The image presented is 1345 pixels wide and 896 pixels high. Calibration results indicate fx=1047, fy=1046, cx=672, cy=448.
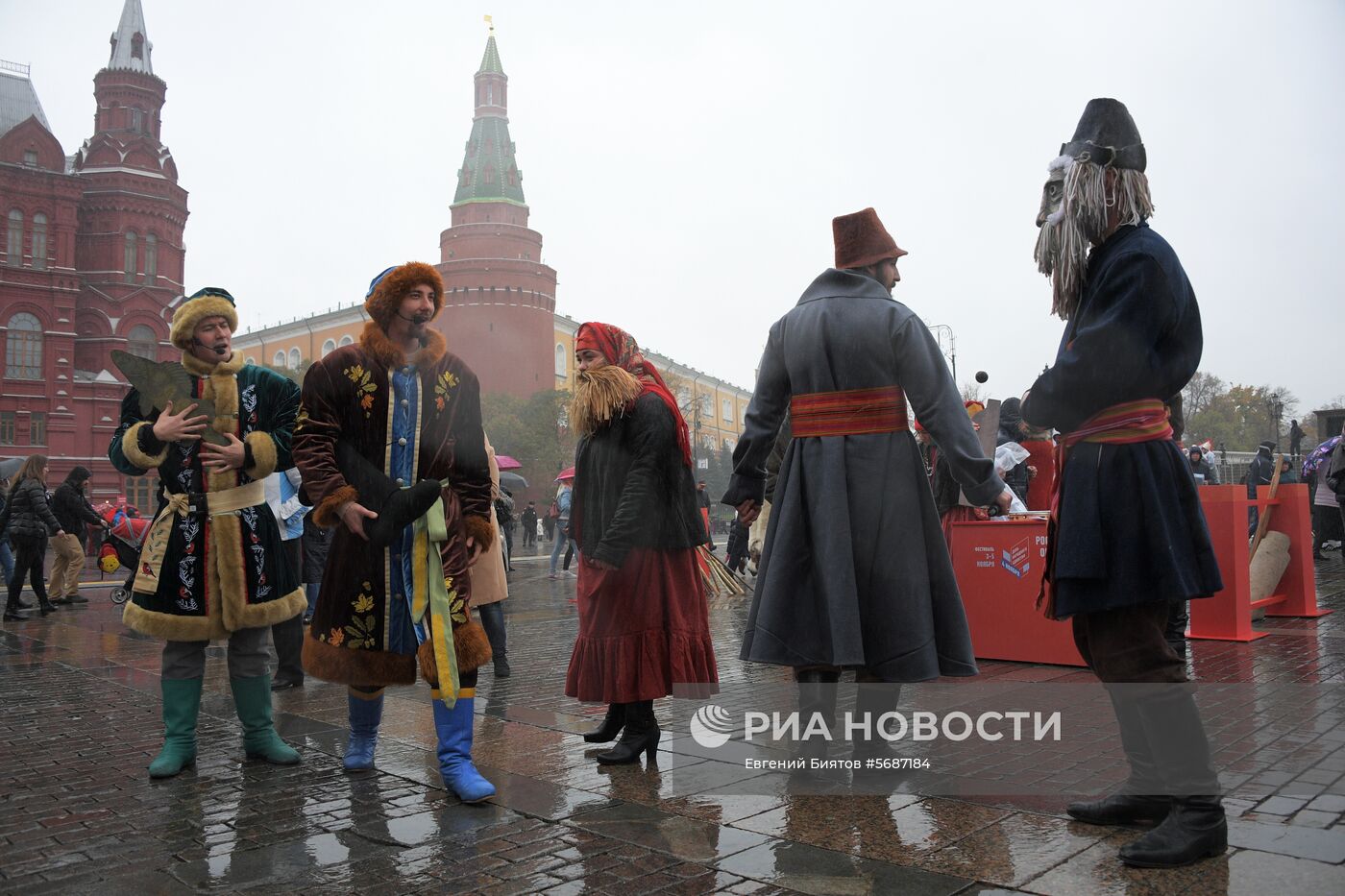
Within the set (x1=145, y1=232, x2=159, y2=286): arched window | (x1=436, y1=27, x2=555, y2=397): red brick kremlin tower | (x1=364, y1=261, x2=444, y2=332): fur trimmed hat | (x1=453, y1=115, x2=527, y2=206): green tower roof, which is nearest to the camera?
(x1=364, y1=261, x2=444, y2=332): fur trimmed hat

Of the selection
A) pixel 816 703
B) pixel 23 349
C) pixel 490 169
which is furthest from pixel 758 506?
pixel 490 169

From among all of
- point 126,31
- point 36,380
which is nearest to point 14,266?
point 36,380

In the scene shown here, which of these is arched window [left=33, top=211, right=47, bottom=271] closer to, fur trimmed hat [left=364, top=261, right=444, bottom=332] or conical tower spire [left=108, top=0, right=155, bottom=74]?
conical tower spire [left=108, top=0, right=155, bottom=74]

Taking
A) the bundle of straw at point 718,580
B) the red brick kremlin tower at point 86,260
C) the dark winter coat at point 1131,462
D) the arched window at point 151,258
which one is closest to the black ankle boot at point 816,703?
the dark winter coat at point 1131,462

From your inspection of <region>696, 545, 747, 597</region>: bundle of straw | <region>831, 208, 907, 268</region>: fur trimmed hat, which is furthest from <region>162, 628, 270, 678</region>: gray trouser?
<region>696, 545, 747, 597</region>: bundle of straw

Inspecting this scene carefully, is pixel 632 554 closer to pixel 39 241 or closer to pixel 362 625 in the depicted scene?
pixel 362 625

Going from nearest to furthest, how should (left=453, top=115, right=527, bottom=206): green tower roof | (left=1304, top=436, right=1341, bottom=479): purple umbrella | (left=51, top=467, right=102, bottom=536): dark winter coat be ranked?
(left=51, top=467, right=102, bottom=536): dark winter coat < (left=1304, top=436, right=1341, bottom=479): purple umbrella < (left=453, top=115, right=527, bottom=206): green tower roof

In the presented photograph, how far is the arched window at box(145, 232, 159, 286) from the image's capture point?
185ft

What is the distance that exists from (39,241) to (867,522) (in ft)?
195

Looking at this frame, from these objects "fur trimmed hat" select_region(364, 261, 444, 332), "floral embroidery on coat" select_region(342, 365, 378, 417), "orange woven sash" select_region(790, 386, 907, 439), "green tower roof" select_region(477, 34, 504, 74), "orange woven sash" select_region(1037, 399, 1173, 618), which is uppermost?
"green tower roof" select_region(477, 34, 504, 74)

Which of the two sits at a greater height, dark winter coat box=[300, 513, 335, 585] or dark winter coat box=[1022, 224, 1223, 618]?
dark winter coat box=[1022, 224, 1223, 618]

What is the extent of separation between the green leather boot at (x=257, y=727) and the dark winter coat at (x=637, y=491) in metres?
1.54

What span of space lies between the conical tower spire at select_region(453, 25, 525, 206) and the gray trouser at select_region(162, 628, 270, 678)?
71607 millimetres

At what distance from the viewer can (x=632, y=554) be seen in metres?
4.42
